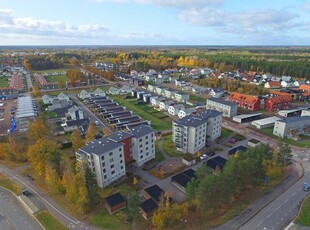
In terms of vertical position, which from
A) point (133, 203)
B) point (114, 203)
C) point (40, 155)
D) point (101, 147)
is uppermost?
point (101, 147)

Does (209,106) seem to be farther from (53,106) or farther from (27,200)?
(27,200)

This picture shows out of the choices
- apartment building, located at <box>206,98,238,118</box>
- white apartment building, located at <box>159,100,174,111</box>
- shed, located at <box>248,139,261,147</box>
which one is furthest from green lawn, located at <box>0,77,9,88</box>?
shed, located at <box>248,139,261,147</box>

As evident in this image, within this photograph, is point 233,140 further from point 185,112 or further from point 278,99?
point 278,99

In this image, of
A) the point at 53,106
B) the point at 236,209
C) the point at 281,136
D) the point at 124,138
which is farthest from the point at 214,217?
the point at 53,106

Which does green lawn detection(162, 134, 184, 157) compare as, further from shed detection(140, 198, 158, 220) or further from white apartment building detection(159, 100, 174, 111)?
white apartment building detection(159, 100, 174, 111)

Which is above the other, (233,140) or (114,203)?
(114,203)

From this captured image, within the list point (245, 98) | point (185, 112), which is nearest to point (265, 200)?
point (185, 112)

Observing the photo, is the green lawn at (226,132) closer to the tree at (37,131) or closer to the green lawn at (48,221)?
the green lawn at (48,221)

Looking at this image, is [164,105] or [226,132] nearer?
[226,132]
